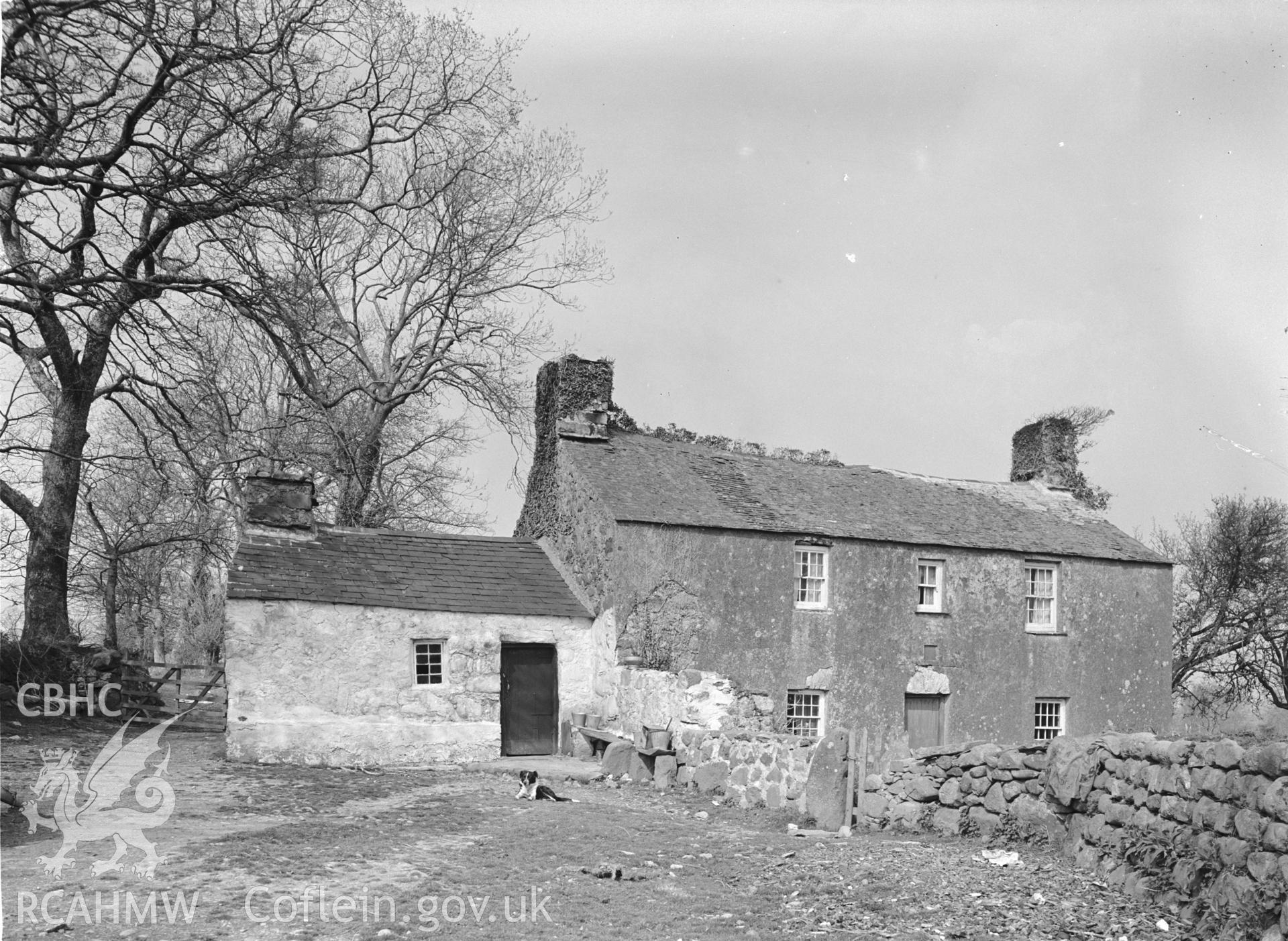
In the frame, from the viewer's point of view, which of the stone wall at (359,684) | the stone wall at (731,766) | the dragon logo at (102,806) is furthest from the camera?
the stone wall at (359,684)

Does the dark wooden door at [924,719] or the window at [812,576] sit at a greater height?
the window at [812,576]

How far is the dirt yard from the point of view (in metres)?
8.12

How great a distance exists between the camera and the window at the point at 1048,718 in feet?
78.6

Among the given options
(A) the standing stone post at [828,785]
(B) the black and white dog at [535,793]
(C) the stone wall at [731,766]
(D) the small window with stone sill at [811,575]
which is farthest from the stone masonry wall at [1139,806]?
(D) the small window with stone sill at [811,575]

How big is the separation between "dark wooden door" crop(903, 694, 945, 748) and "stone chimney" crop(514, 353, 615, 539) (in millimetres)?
8632

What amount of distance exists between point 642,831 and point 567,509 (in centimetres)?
1060

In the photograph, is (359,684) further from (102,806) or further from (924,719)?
(924,719)

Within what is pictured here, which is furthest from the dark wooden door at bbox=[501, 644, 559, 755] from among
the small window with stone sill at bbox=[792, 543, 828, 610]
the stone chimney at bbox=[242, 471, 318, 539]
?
the small window with stone sill at bbox=[792, 543, 828, 610]

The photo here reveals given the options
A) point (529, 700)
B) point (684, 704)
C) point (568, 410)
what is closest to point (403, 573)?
point (529, 700)

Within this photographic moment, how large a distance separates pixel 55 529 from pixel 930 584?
17528mm

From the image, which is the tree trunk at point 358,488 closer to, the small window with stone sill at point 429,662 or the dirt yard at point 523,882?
the small window with stone sill at point 429,662

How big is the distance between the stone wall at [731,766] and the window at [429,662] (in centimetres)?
389

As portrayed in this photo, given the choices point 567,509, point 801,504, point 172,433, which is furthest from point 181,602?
point 172,433

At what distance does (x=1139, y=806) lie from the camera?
9.50 metres
